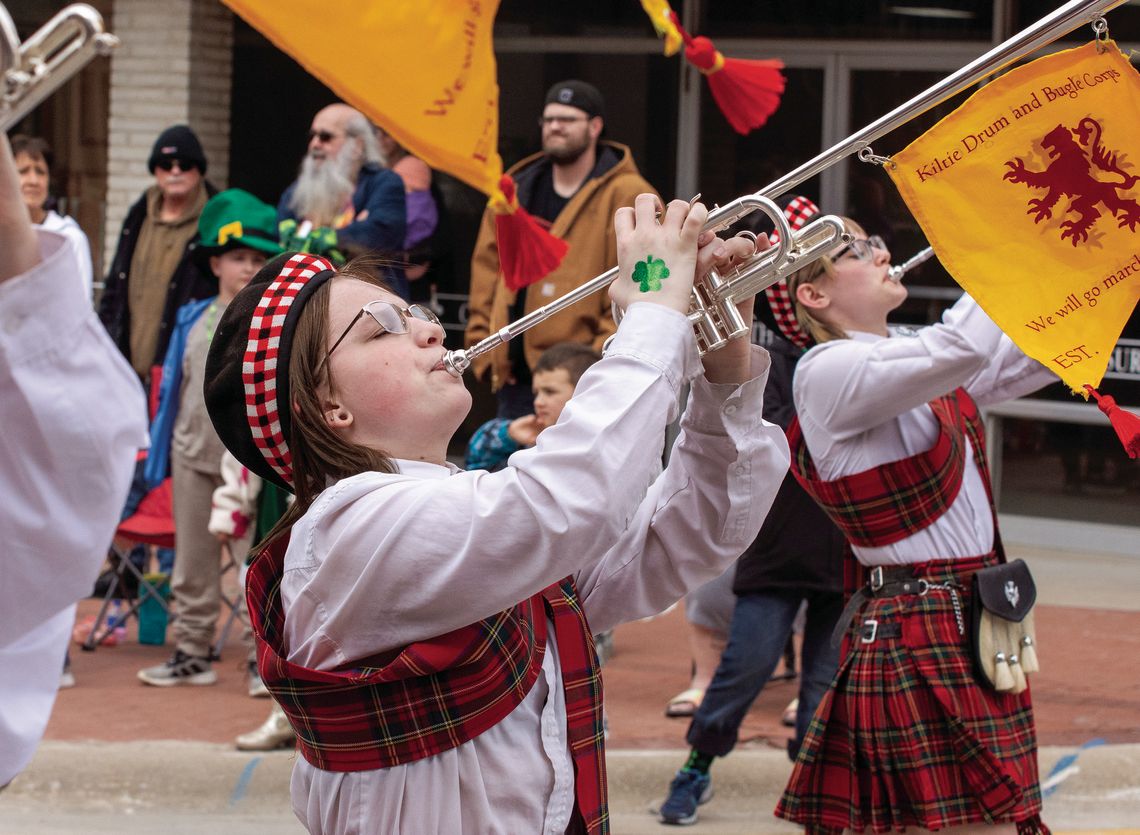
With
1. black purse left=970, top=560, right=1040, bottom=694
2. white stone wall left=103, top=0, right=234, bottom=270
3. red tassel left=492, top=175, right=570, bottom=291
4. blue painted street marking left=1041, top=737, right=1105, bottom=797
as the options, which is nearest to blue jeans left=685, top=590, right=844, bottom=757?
blue painted street marking left=1041, top=737, right=1105, bottom=797

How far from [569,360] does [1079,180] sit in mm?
2877

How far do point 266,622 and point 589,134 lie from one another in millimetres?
4982

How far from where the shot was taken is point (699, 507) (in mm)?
2518

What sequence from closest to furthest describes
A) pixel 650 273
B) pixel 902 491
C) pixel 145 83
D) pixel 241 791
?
pixel 650 273
pixel 902 491
pixel 241 791
pixel 145 83

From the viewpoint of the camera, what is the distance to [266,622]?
93.8 inches

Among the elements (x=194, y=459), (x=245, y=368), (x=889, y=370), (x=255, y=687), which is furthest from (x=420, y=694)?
(x=194, y=459)

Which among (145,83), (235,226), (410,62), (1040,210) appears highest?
(145,83)

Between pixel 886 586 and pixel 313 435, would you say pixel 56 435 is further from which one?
pixel 886 586

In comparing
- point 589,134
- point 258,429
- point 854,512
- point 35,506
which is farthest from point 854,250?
point 589,134

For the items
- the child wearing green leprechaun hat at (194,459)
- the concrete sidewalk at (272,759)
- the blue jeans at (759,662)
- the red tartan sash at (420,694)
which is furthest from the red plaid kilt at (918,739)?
the child wearing green leprechaun hat at (194,459)

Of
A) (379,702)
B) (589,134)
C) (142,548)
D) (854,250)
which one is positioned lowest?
(142,548)

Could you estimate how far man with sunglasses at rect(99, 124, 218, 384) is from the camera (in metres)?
7.16

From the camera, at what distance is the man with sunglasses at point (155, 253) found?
23.5 ft

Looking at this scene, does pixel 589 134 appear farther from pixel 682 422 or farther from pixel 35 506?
pixel 35 506
